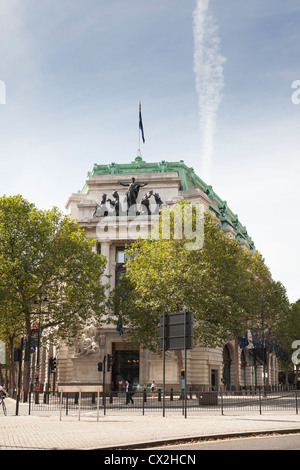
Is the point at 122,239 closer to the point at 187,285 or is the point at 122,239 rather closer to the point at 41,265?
the point at 41,265

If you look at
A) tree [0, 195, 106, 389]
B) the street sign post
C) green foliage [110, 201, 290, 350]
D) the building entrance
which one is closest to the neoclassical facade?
the building entrance

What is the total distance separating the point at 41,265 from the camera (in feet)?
144

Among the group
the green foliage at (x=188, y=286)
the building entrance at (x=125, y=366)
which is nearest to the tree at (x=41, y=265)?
A: the green foliage at (x=188, y=286)

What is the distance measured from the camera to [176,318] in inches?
950

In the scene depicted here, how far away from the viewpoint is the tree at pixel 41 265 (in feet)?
140

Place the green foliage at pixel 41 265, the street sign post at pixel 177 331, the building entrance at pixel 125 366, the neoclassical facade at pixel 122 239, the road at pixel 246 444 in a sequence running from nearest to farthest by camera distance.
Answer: the road at pixel 246 444 → the street sign post at pixel 177 331 → the green foliage at pixel 41 265 → the neoclassical facade at pixel 122 239 → the building entrance at pixel 125 366

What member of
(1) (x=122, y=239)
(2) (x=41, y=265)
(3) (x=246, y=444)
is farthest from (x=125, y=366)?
(3) (x=246, y=444)

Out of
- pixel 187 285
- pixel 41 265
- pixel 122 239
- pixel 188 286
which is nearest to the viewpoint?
pixel 188 286

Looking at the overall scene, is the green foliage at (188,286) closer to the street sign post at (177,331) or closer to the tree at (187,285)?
the tree at (187,285)

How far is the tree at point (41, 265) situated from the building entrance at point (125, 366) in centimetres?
1265

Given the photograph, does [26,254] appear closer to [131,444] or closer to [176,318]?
[176,318]

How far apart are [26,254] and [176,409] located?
1853 centimetres

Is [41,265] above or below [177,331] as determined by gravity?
above

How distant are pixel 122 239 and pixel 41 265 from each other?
16594mm
